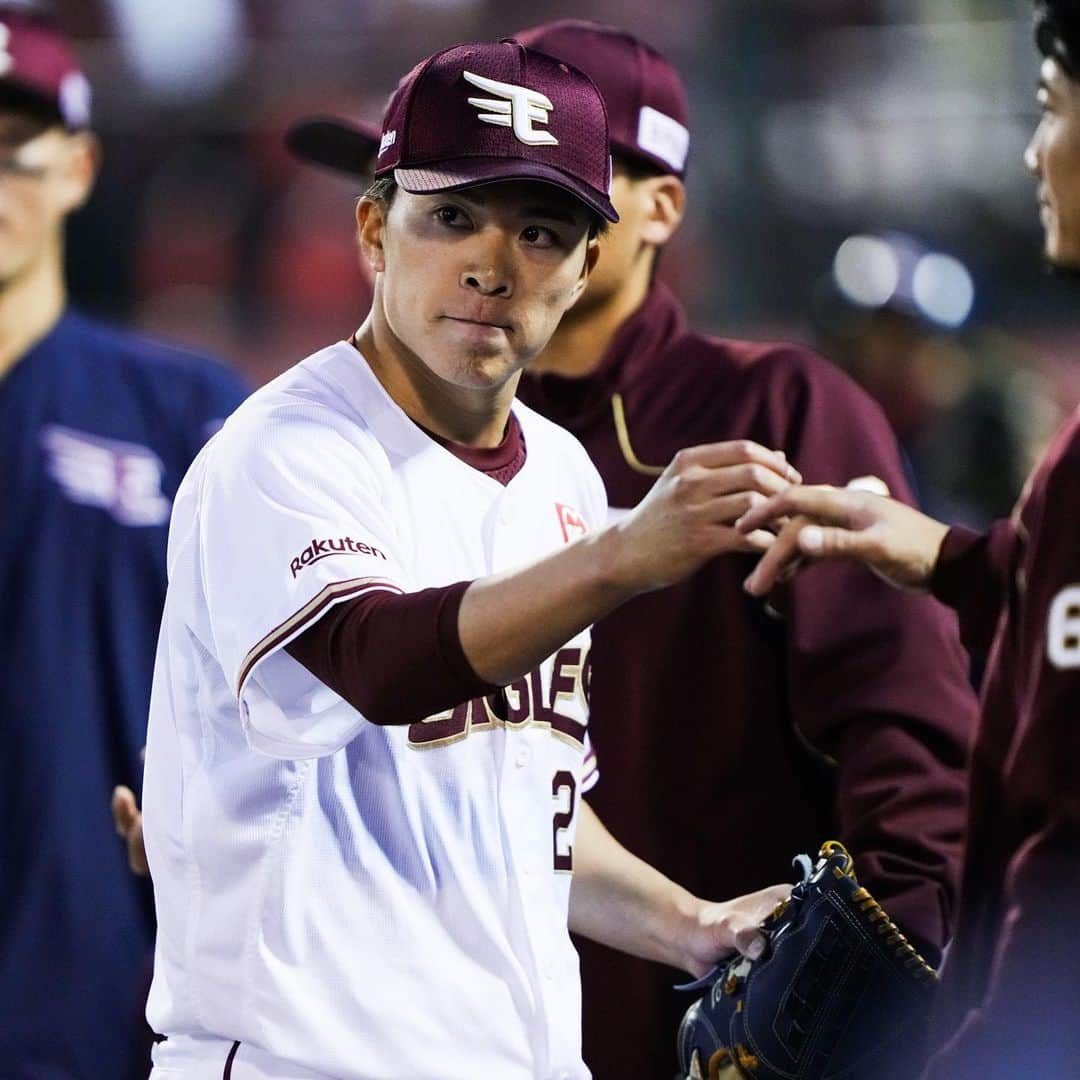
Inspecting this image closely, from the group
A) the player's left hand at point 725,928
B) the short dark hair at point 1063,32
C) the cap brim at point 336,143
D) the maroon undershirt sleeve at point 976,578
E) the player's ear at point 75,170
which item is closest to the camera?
the short dark hair at point 1063,32

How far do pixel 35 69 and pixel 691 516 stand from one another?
2.84 m

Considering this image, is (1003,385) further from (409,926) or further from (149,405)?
(409,926)

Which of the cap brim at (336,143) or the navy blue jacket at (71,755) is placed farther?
the cap brim at (336,143)

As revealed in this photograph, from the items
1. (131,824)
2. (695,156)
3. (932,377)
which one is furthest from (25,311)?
(695,156)

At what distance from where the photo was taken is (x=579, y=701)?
2.70m

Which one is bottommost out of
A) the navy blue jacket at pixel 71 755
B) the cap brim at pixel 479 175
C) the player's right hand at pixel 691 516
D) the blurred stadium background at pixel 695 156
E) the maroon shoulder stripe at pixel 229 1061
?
the blurred stadium background at pixel 695 156

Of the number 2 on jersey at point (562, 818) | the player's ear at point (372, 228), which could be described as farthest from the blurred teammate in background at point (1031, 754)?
the player's ear at point (372, 228)

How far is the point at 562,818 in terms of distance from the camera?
8.73ft

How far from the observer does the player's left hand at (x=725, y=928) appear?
2748 millimetres

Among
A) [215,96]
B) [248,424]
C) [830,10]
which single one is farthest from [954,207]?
[248,424]

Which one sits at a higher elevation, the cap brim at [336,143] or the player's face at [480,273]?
the player's face at [480,273]

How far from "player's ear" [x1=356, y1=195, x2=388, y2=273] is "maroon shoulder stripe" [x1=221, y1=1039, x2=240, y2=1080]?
959mm

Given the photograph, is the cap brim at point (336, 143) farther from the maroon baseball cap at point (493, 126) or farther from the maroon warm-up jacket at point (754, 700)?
the maroon baseball cap at point (493, 126)

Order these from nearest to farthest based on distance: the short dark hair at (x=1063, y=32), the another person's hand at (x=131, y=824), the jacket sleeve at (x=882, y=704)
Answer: the short dark hair at (x=1063, y=32) → the another person's hand at (x=131, y=824) → the jacket sleeve at (x=882, y=704)
